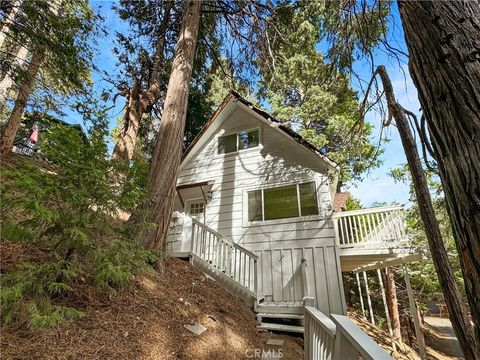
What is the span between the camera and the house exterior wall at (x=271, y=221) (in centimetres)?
641

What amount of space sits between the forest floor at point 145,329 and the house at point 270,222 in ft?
4.04

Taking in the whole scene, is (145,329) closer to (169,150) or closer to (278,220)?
(169,150)

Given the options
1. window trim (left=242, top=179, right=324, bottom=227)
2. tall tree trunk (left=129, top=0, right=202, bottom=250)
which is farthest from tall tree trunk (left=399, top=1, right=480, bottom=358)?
window trim (left=242, top=179, right=324, bottom=227)

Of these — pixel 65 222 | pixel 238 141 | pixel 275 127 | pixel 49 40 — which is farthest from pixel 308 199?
pixel 49 40

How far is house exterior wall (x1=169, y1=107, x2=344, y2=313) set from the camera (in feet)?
21.0

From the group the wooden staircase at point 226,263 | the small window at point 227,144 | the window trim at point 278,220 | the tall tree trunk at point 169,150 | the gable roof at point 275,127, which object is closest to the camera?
the tall tree trunk at point 169,150

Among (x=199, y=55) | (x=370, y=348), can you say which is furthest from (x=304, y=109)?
(x=370, y=348)

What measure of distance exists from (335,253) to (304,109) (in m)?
7.47

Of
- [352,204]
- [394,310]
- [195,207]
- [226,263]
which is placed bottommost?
[394,310]

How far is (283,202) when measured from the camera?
762 centimetres

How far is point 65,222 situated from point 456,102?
3.07m

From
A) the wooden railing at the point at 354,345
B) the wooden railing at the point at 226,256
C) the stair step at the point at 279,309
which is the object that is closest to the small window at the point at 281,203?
the wooden railing at the point at 226,256

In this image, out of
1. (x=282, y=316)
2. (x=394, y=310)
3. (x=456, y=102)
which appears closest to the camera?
(x=456, y=102)

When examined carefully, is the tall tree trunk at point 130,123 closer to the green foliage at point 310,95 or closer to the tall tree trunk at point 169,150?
the tall tree trunk at point 169,150
